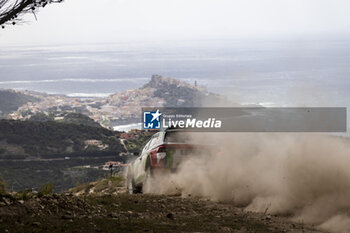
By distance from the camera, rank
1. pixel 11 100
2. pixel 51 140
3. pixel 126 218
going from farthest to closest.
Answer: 1. pixel 11 100
2. pixel 51 140
3. pixel 126 218

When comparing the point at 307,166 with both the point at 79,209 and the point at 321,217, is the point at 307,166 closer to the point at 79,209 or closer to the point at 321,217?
the point at 321,217

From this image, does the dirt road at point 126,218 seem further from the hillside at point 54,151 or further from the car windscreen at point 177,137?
the hillside at point 54,151

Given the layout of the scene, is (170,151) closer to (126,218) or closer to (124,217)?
(124,217)

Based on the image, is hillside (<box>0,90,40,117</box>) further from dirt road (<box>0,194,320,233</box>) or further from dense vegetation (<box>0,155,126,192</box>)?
dirt road (<box>0,194,320,233</box>)

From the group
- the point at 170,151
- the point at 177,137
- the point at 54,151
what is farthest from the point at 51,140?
the point at 170,151

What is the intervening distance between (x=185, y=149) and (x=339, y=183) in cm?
442

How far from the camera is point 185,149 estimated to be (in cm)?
1449

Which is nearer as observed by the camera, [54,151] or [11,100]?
[54,151]

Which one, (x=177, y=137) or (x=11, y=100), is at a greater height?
(x=177, y=137)

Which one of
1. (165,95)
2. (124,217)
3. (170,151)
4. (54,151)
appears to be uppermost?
(170,151)

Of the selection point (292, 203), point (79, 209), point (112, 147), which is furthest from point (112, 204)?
point (112, 147)

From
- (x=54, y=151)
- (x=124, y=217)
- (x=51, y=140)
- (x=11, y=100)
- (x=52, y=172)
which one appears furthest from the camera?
(x=11, y=100)

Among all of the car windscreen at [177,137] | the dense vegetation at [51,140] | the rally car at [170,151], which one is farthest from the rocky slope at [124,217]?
the dense vegetation at [51,140]

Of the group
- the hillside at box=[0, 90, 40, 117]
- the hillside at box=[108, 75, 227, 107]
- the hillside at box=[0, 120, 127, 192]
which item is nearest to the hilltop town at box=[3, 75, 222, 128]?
the hillside at box=[108, 75, 227, 107]
